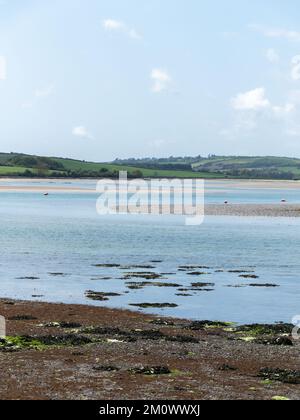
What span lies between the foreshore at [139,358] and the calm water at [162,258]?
10.4ft

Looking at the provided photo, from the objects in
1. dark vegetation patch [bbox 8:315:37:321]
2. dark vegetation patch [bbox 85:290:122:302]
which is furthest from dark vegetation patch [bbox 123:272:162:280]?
dark vegetation patch [bbox 8:315:37:321]

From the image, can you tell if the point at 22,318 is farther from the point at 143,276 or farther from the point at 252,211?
the point at 252,211

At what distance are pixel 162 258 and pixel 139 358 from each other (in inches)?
993

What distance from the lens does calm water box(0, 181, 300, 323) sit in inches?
1141

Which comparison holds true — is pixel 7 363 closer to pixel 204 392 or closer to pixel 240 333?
pixel 204 392

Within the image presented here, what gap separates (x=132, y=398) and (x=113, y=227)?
169 ft

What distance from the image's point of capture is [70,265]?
39531 millimetres

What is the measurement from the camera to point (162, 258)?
43625 millimetres

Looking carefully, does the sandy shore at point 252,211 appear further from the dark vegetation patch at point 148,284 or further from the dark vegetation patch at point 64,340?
the dark vegetation patch at point 64,340

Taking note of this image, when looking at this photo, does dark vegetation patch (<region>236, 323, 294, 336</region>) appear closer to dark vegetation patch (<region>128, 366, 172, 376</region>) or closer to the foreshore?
the foreshore

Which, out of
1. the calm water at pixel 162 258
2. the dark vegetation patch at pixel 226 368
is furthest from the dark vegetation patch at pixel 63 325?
the dark vegetation patch at pixel 226 368

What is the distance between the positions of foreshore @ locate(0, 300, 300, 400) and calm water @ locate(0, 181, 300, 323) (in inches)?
125

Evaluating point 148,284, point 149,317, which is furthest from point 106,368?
point 148,284

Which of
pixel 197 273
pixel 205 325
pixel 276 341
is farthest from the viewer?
pixel 197 273
